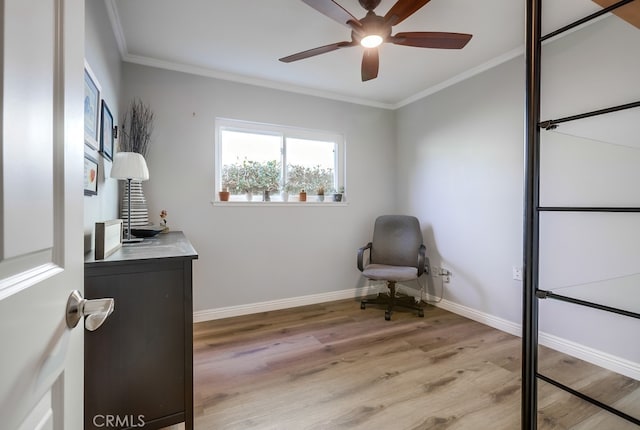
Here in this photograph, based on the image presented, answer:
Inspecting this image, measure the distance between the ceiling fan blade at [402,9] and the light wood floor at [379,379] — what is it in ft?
6.13

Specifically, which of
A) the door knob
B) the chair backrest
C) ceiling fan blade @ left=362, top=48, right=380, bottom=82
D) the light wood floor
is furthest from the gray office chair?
the door knob

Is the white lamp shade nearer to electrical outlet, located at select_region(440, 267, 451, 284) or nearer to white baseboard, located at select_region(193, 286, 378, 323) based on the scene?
white baseboard, located at select_region(193, 286, 378, 323)

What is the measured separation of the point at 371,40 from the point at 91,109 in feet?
5.33

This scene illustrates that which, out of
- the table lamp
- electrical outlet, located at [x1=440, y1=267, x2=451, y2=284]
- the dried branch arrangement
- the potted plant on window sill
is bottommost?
electrical outlet, located at [x1=440, y1=267, x2=451, y2=284]

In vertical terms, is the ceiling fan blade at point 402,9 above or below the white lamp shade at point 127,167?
above

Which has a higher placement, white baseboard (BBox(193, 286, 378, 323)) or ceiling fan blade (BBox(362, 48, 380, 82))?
ceiling fan blade (BBox(362, 48, 380, 82))

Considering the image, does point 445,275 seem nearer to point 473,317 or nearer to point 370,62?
point 473,317

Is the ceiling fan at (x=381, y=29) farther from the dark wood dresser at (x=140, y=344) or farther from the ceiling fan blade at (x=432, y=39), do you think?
the dark wood dresser at (x=140, y=344)

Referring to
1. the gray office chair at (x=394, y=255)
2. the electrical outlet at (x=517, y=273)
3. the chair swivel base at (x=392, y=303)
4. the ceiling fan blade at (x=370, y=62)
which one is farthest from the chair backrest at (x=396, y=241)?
the ceiling fan blade at (x=370, y=62)

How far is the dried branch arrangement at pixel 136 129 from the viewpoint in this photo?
8.36 feet

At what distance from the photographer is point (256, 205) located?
10.1 ft

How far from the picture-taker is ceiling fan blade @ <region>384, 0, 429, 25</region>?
156 centimetres

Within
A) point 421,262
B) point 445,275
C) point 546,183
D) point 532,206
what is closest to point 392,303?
point 421,262

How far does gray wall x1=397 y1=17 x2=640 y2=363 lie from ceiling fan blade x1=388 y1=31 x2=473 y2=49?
496mm
